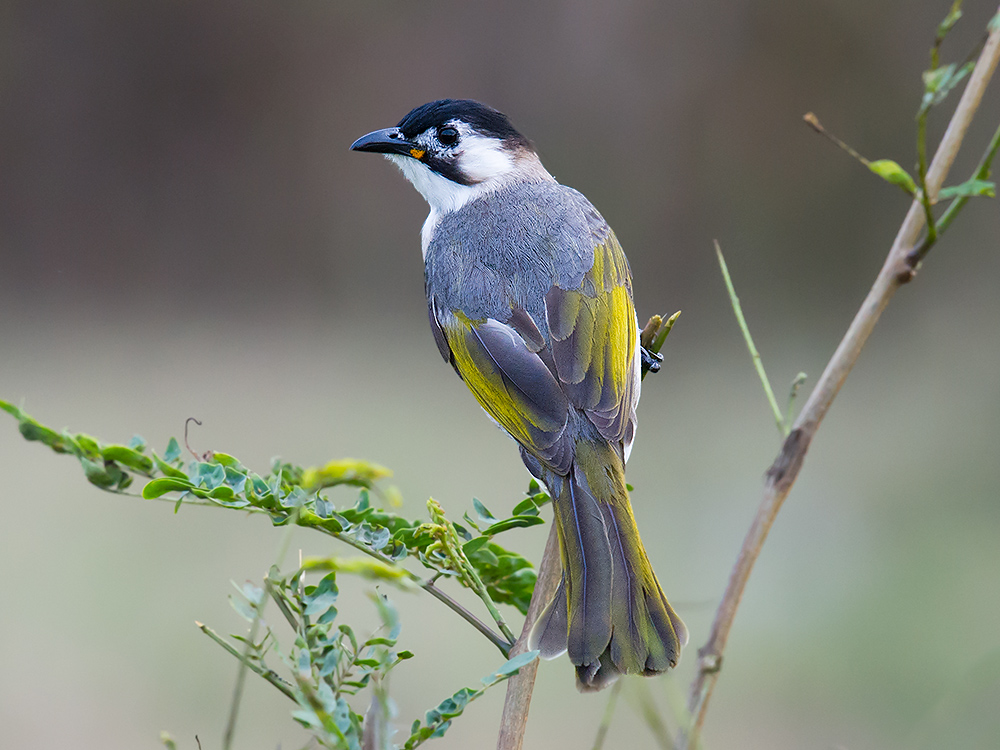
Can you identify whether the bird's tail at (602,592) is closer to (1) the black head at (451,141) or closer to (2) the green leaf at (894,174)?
(2) the green leaf at (894,174)

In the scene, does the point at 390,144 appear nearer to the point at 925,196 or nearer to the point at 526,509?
the point at 526,509

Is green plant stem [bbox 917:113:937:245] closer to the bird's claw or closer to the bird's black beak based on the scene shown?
the bird's claw

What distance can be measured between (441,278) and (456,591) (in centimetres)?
164

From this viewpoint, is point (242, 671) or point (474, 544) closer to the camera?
point (242, 671)

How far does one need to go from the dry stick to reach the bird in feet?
0.53

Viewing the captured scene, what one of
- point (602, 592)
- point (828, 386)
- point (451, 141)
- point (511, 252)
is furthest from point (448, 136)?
point (828, 386)

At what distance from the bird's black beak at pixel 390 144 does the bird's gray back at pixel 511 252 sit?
217 mm

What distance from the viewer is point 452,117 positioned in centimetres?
183

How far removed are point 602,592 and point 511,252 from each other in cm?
71

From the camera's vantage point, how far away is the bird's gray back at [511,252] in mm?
1469

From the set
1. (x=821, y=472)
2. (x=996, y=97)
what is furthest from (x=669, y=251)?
(x=996, y=97)

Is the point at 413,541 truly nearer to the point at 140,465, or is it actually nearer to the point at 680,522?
the point at 140,465

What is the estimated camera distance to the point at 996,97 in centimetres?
454

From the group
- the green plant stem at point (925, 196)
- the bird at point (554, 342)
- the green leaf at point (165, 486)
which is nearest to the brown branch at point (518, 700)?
the bird at point (554, 342)
